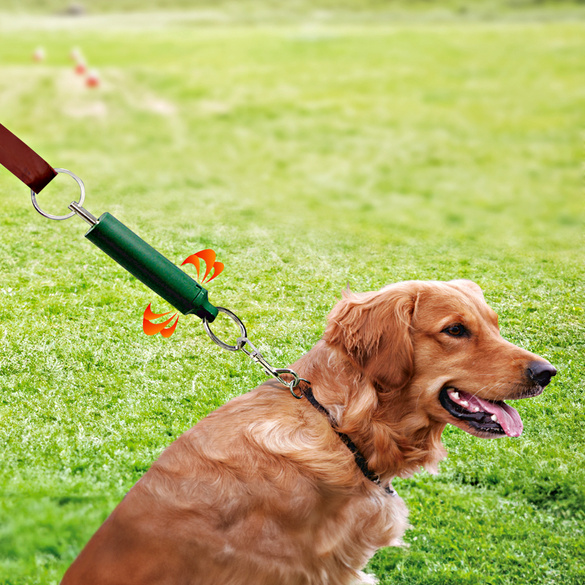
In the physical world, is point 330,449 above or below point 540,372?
below

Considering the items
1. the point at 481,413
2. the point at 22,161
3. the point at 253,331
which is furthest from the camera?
the point at 253,331

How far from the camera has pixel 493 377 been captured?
2.57 metres

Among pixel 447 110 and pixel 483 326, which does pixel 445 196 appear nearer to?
pixel 447 110

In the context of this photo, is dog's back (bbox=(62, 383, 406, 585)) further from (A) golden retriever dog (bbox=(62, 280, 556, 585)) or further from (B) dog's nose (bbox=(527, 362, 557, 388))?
(B) dog's nose (bbox=(527, 362, 557, 388))

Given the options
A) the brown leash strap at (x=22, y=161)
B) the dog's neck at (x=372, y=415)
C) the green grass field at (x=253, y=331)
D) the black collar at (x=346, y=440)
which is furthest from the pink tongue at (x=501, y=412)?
the brown leash strap at (x=22, y=161)

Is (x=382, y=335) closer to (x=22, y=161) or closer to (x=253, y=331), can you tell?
(x=22, y=161)

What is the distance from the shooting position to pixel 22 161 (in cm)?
238

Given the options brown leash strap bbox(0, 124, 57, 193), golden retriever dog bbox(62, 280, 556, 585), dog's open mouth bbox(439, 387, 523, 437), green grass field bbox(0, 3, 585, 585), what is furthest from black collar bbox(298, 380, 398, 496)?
brown leash strap bbox(0, 124, 57, 193)

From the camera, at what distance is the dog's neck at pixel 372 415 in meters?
2.64

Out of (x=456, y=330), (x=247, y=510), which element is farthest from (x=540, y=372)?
(x=247, y=510)

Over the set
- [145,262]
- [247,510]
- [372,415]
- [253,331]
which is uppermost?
[145,262]

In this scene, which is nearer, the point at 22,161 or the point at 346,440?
the point at 22,161

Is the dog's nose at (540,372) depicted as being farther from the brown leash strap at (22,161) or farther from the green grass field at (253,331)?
the brown leash strap at (22,161)

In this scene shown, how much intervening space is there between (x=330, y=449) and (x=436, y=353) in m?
0.59
